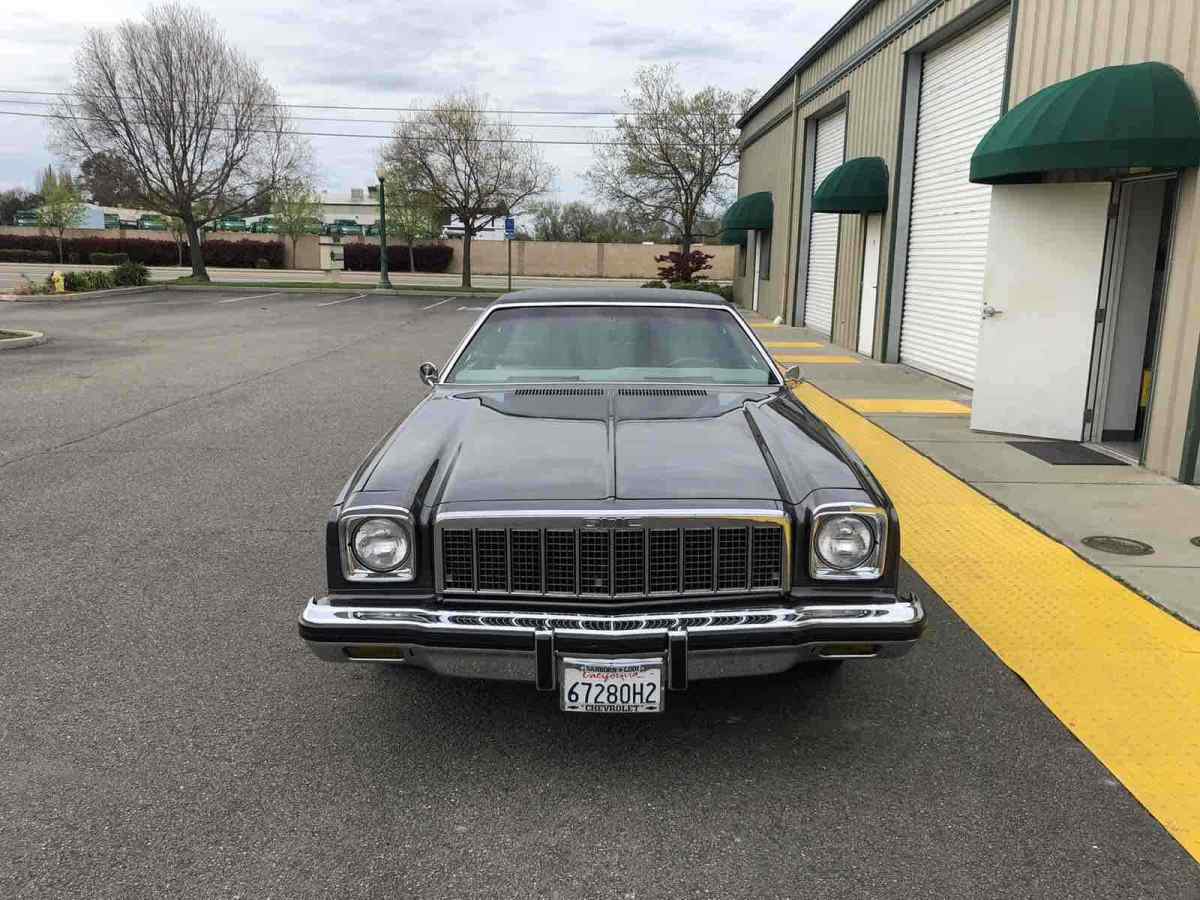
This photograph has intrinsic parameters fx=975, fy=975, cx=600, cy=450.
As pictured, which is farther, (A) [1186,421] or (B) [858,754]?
(A) [1186,421]

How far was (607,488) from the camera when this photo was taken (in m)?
3.20

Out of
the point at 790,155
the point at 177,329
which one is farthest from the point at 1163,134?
the point at 177,329

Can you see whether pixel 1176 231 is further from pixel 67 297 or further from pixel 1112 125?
pixel 67 297

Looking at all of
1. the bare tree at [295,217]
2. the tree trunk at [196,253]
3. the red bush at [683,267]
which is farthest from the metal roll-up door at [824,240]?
the bare tree at [295,217]

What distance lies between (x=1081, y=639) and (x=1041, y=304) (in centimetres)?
503

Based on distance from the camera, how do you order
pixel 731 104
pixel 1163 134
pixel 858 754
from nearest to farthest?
pixel 858 754, pixel 1163 134, pixel 731 104

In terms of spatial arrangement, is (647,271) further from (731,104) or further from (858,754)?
(858,754)

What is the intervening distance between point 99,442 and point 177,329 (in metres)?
12.7

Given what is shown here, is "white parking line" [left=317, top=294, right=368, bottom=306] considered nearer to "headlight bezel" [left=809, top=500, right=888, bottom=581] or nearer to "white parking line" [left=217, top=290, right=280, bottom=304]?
"white parking line" [left=217, top=290, right=280, bottom=304]

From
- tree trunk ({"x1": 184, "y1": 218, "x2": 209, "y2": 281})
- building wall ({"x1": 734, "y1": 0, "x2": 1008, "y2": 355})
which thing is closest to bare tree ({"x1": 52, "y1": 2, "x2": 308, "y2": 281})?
tree trunk ({"x1": 184, "y1": 218, "x2": 209, "y2": 281})

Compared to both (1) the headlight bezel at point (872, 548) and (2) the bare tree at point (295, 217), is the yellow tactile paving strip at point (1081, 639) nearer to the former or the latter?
(1) the headlight bezel at point (872, 548)

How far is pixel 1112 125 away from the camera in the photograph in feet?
23.2

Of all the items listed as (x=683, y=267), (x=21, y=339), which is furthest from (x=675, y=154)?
(x=21, y=339)

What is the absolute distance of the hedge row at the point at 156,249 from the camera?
59.8m
